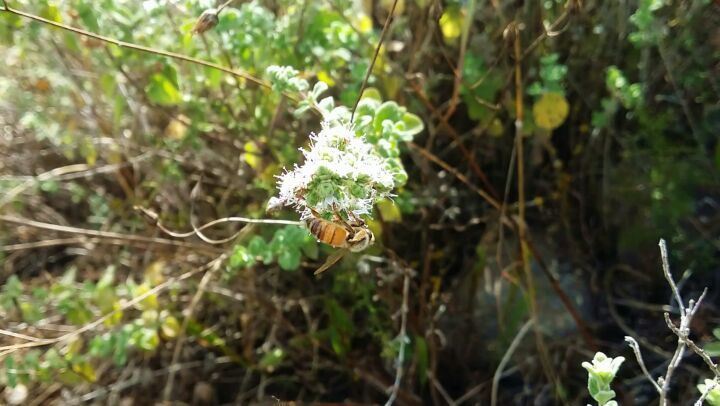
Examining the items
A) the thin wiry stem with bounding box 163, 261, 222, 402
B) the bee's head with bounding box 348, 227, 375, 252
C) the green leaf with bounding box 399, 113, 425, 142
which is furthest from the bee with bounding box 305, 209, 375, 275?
the thin wiry stem with bounding box 163, 261, 222, 402

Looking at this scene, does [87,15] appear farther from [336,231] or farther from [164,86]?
[336,231]

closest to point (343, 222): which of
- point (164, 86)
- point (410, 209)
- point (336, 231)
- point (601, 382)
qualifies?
point (336, 231)

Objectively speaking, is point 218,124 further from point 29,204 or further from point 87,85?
point 29,204

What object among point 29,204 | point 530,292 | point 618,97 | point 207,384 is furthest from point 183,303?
point 618,97

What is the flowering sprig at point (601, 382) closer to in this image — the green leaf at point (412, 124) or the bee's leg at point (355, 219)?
the bee's leg at point (355, 219)

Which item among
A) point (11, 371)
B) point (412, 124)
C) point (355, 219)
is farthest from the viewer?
point (11, 371)

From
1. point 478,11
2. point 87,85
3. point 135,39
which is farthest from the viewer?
point 87,85
